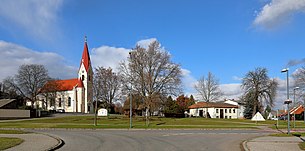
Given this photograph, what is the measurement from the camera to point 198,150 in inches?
564

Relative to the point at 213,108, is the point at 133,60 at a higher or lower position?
higher

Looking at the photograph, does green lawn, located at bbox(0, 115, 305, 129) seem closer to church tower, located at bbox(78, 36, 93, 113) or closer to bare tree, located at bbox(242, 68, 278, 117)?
bare tree, located at bbox(242, 68, 278, 117)

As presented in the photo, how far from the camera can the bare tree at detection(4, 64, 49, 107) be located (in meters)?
75.2

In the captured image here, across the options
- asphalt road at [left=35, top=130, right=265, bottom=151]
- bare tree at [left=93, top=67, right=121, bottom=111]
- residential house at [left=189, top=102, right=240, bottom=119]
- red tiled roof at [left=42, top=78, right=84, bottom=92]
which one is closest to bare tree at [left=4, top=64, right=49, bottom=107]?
red tiled roof at [left=42, top=78, right=84, bottom=92]

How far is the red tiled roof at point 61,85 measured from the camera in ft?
269

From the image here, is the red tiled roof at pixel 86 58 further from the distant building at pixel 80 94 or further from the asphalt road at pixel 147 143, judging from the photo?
the asphalt road at pixel 147 143

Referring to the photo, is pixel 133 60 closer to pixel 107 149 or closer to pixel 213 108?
pixel 107 149

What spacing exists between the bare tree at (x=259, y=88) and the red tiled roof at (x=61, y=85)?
48877 mm

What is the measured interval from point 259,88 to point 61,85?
194ft

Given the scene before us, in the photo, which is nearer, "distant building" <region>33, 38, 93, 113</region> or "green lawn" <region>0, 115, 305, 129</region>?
"green lawn" <region>0, 115, 305, 129</region>

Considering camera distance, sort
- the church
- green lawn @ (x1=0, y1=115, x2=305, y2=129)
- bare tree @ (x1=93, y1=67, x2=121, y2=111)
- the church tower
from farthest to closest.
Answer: the church tower < the church < bare tree @ (x1=93, y1=67, x2=121, y2=111) < green lawn @ (x1=0, y1=115, x2=305, y2=129)

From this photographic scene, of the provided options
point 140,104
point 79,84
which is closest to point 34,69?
A: point 79,84

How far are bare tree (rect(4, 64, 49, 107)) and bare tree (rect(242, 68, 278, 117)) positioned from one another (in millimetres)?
48893

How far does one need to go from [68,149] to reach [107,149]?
1.89 metres
